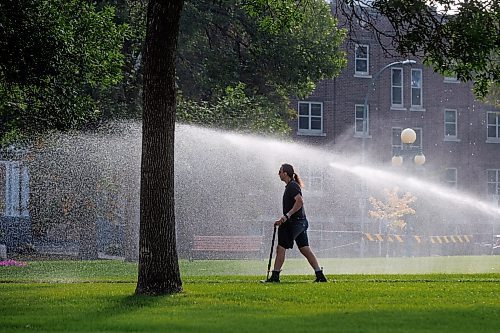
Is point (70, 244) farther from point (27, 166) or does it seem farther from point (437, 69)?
point (437, 69)

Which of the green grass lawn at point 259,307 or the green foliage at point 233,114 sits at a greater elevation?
the green foliage at point 233,114

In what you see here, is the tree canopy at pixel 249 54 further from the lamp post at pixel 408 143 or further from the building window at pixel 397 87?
the building window at pixel 397 87

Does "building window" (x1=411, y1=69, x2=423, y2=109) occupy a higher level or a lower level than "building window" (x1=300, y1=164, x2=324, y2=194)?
higher

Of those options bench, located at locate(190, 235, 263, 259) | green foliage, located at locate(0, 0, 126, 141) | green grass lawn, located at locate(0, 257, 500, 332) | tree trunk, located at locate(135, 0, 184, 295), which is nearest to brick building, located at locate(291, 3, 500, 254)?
bench, located at locate(190, 235, 263, 259)

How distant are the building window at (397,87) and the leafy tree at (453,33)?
4521 centimetres

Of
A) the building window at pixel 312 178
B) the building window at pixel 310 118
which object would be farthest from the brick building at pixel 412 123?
the building window at pixel 312 178

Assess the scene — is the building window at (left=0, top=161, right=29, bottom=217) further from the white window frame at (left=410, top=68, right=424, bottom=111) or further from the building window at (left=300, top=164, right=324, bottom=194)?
the white window frame at (left=410, top=68, right=424, bottom=111)

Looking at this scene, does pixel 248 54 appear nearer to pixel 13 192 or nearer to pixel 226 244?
pixel 226 244

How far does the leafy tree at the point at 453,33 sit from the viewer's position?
49.3 ft

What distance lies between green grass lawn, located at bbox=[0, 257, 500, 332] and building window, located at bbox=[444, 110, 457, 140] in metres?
45.8

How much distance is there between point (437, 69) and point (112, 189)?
18.6 meters

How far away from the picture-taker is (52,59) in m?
20.8

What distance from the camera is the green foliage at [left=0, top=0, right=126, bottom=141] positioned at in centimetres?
1983

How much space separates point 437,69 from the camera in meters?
16.4
